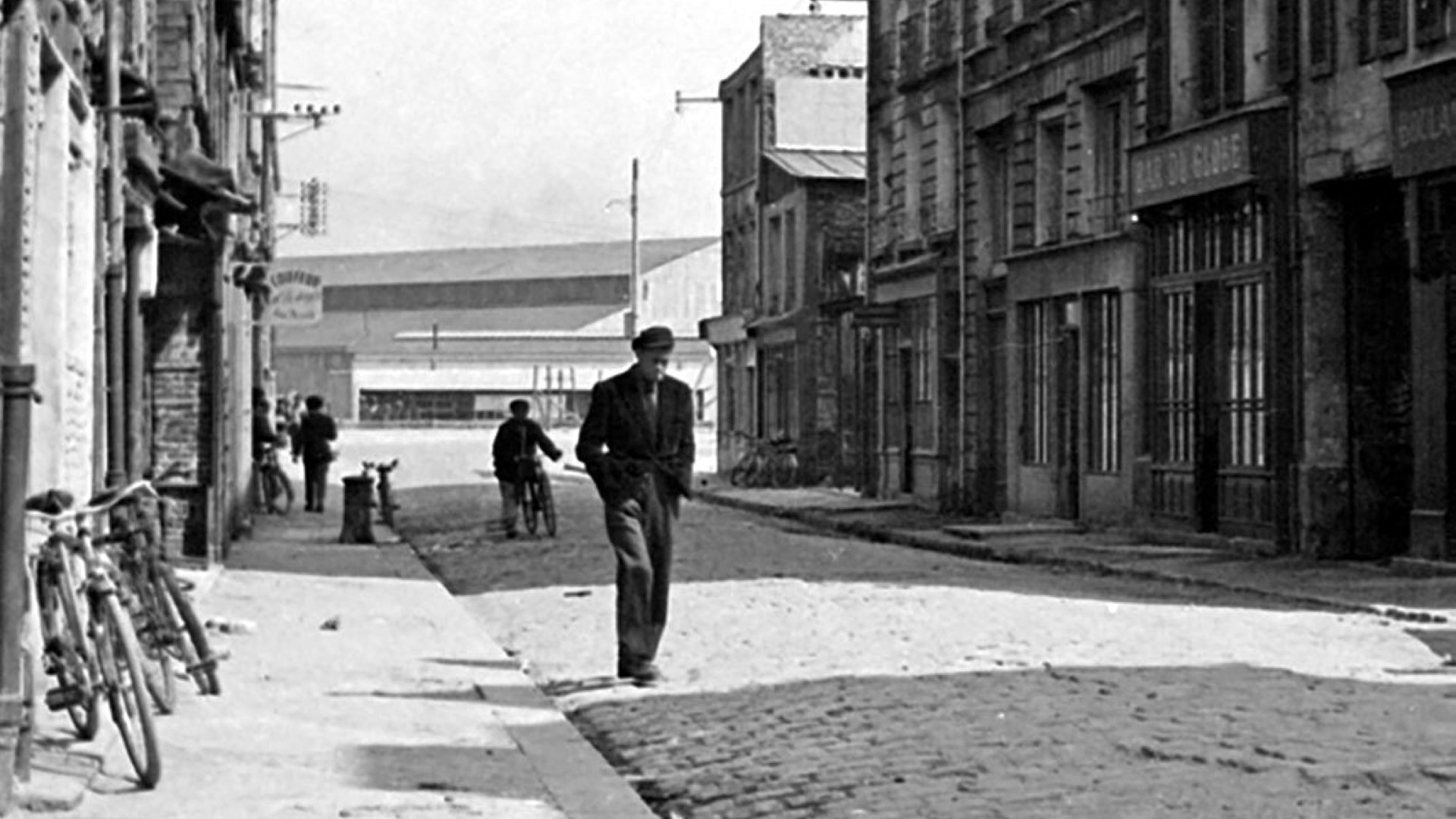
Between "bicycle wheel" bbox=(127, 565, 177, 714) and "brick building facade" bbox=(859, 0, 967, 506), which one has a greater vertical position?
"brick building facade" bbox=(859, 0, 967, 506)

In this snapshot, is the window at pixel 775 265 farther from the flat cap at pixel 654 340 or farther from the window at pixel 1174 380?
the flat cap at pixel 654 340

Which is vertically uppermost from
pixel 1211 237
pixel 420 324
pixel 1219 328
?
pixel 420 324

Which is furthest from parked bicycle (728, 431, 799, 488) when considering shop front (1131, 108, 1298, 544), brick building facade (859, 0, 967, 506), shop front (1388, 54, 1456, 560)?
shop front (1388, 54, 1456, 560)

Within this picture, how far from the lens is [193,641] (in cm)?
1265

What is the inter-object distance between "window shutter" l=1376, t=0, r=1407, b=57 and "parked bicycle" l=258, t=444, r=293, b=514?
18.3 m

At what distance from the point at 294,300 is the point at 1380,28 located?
21.5m

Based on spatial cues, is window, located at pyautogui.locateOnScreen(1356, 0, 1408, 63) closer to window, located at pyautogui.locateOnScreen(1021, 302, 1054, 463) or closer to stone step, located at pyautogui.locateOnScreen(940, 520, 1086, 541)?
stone step, located at pyautogui.locateOnScreen(940, 520, 1086, 541)

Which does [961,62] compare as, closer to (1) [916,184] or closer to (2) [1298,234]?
(1) [916,184]

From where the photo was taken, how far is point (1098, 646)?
15.0 meters

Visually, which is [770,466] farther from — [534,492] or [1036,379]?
[534,492]

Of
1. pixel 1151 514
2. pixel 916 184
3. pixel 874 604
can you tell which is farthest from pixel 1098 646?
pixel 916 184

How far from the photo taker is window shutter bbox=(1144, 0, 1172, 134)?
1114 inches

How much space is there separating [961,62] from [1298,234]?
41.5 ft

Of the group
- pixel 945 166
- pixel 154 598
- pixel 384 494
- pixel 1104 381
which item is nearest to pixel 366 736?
pixel 154 598
